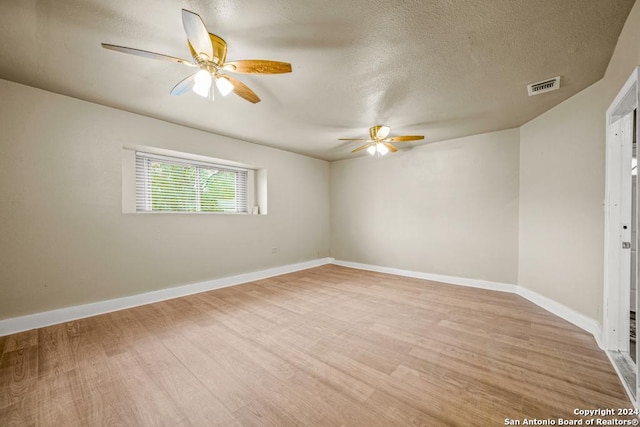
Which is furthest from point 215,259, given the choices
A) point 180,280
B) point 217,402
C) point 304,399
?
point 304,399

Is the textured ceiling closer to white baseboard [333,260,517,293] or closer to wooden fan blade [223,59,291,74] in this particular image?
wooden fan blade [223,59,291,74]

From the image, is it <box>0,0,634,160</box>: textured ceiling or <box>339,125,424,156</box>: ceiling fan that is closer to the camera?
<box>0,0,634,160</box>: textured ceiling

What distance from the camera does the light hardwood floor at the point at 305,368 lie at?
1413 mm

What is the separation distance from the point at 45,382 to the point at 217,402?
4.33 ft

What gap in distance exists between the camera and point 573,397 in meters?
1.52

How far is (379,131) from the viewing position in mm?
3402

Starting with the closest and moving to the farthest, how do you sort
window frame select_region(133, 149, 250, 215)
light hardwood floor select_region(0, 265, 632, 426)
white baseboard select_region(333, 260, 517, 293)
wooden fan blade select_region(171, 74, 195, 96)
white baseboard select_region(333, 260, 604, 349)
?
1. light hardwood floor select_region(0, 265, 632, 426)
2. wooden fan blade select_region(171, 74, 195, 96)
3. white baseboard select_region(333, 260, 604, 349)
4. window frame select_region(133, 149, 250, 215)
5. white baseboard select_region(333, 260, 517, 293)

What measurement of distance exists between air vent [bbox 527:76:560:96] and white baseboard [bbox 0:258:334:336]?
15.2ft

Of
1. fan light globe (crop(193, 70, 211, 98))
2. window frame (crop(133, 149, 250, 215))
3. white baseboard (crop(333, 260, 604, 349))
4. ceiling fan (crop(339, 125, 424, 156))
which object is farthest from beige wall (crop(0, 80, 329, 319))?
white baseboard (crop(333, 260, 604, 349))

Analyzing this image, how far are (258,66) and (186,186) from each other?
282cm

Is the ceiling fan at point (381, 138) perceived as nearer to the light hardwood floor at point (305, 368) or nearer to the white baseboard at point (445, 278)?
the light hardwood floor at point (305, 368)

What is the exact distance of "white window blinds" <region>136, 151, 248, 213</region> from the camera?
3400 mm

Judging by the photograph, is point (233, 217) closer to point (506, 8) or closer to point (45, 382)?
point (45, 382)

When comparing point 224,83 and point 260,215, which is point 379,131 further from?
point 260,215
